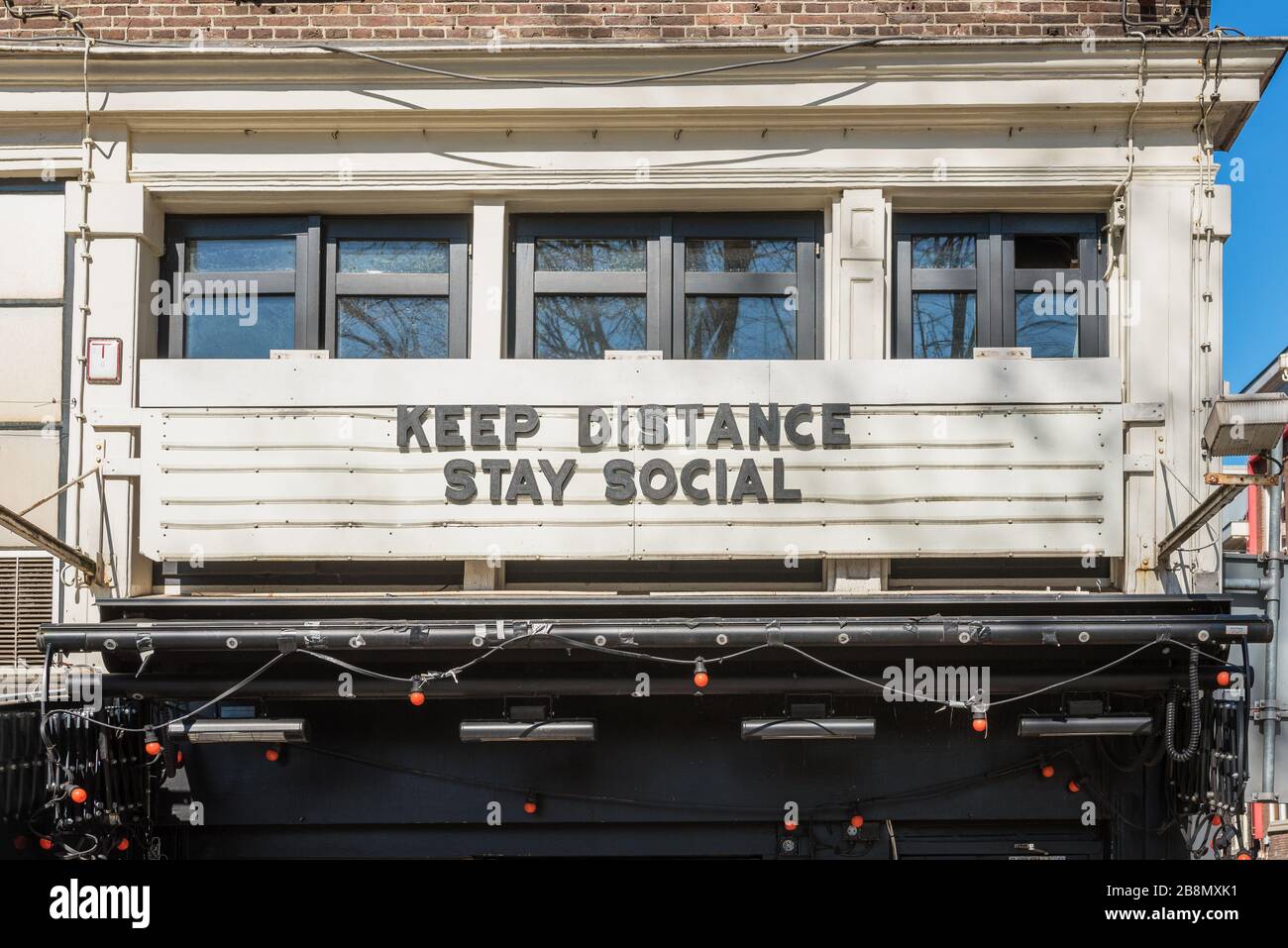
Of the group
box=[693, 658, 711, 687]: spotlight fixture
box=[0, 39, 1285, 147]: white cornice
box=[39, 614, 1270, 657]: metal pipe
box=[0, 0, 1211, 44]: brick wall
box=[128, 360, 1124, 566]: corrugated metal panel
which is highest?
box=[0, 0, 1211, 44]: brick wall

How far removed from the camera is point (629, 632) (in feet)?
18.0

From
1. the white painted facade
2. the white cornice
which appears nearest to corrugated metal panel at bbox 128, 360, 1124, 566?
the white painted facade

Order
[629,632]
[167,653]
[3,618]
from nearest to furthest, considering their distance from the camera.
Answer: [629,632], [167,653], [3,618]

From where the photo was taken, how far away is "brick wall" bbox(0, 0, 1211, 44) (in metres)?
6.61

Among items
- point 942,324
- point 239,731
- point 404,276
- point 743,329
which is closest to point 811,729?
point 743,329

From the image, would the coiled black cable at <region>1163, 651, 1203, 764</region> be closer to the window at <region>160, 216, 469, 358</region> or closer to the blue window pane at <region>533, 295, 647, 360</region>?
the blue window pane at <region>533, 295, 647, 360</region>

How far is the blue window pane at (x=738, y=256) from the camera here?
6.86m

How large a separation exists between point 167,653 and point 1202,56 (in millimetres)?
8039

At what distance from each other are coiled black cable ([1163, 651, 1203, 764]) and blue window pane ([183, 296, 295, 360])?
6464 millimetres

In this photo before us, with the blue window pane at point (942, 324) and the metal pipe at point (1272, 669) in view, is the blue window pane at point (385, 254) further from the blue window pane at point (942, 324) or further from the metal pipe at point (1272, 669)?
the metal pipe at point (1272, 669)

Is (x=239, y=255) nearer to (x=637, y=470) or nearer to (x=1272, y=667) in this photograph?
(x=637, y=470)

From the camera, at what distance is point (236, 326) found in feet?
22.5
